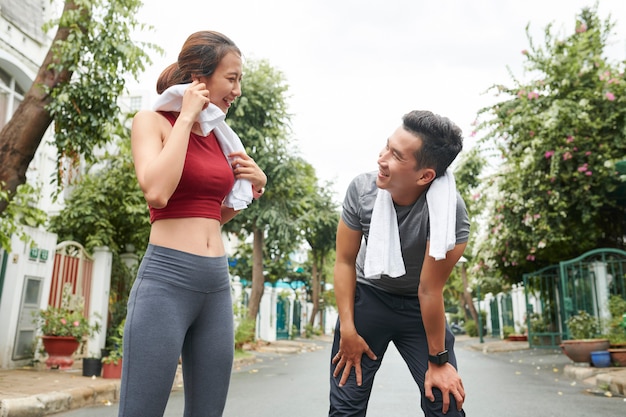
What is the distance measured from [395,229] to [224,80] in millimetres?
944

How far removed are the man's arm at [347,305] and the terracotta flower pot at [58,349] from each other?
7290mm

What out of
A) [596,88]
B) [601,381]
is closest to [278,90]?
[596,88]

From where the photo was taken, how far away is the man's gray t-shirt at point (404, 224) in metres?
2.49

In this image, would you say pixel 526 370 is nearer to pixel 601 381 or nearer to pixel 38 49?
pixel 601 381

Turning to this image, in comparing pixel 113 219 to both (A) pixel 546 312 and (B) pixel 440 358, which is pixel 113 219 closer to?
(B) pixel 440 358

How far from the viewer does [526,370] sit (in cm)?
1071

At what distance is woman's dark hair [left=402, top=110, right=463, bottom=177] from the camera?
2409mm

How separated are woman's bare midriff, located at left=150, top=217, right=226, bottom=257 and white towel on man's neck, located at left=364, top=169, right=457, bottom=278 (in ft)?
2.27

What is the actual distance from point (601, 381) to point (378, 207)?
22.3 ft

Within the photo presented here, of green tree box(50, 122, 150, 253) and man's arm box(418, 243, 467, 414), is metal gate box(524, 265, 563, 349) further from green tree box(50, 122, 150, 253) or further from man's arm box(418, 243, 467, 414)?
man's arm box(418, 243, 467, 414)

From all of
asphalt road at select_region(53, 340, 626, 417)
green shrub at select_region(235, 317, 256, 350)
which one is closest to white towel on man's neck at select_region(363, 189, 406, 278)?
asphalt road at select_region(53, 340, 626, 417)

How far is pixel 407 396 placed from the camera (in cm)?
709

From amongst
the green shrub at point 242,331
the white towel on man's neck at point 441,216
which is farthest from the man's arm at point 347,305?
the green shrub at point 242,331

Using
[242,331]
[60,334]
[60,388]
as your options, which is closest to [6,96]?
[60,334]
